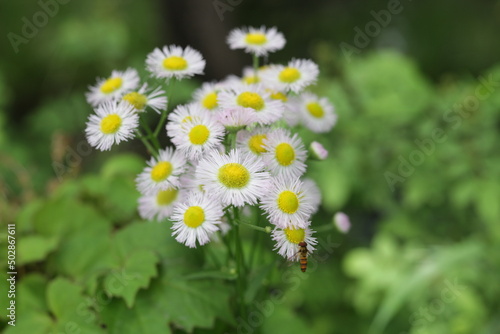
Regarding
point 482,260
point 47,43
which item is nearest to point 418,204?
point 482,260

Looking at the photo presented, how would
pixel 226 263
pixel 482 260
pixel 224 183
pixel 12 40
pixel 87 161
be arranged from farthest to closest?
pixel 12 40, pixel 87 161, pixel 482 260, pixel 226 263, pixel 224 183

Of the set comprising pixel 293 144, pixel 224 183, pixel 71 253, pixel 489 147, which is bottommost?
pixel 71 253

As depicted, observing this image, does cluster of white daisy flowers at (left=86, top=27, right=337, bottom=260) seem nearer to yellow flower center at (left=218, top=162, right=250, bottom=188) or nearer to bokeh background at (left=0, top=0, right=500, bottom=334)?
yellow flower center at (left=218, top=162, right=250, bottom=188)

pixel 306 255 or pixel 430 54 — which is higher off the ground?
pixel 430 54

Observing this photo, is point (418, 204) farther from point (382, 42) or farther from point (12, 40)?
point (12, 40)

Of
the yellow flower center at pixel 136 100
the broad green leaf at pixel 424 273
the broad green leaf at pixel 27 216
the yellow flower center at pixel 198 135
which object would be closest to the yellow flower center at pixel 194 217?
the yellow flower center at pixel 198 135

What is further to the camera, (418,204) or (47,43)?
(47,43)

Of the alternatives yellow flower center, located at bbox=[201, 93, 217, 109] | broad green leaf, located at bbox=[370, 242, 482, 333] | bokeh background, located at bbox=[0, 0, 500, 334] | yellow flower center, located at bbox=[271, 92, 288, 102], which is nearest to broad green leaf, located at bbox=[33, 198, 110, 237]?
bokeh background, located at bbox=[0, 0, 500, 334]

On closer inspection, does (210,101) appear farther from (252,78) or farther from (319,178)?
(319,178)
